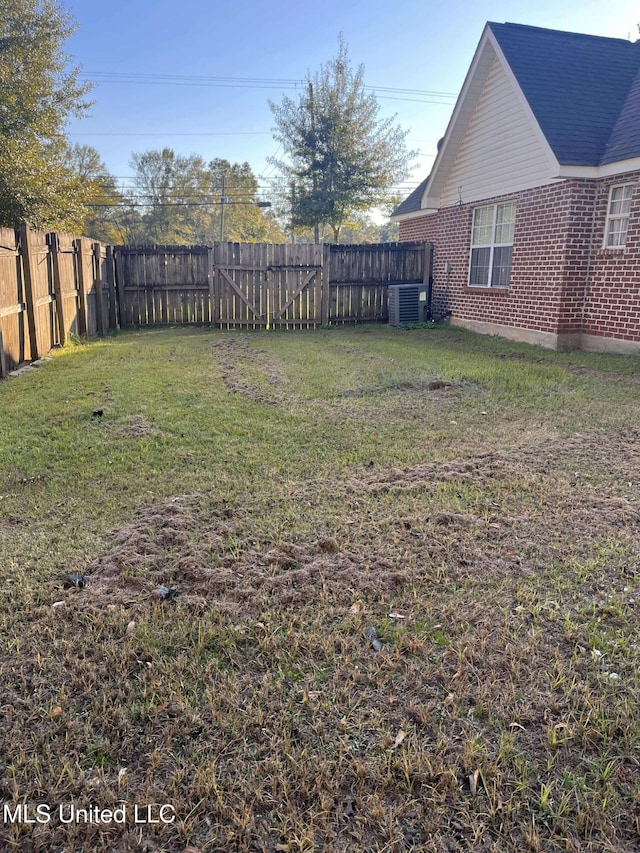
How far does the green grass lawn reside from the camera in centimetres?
153

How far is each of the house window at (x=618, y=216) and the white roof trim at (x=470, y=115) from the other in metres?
1.03

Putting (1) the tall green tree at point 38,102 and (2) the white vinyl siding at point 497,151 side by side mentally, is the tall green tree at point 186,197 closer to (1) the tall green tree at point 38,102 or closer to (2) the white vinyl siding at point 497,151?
(1) the tall green tree at point 38,102

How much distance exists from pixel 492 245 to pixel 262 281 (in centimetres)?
517

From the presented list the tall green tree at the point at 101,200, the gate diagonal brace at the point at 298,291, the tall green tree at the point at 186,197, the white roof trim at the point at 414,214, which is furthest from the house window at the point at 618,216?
the tall green tree at the point at 186,197

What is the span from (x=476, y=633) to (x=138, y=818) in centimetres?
136

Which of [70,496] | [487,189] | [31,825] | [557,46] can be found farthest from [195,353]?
[557,46]

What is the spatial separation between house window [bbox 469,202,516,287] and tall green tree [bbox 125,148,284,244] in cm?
3721

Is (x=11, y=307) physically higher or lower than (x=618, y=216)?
lower

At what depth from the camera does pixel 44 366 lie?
25.3ft

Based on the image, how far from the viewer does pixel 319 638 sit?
2.22 m

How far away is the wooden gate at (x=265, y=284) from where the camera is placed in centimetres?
1298

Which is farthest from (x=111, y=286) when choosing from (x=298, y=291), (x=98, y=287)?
(x=298, y=291)

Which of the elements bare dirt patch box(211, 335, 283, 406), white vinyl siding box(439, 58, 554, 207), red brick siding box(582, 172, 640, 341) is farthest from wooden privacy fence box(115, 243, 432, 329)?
red brick siding box(582, 172, 640, 341)

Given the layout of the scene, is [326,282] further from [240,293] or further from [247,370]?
[247,370]
